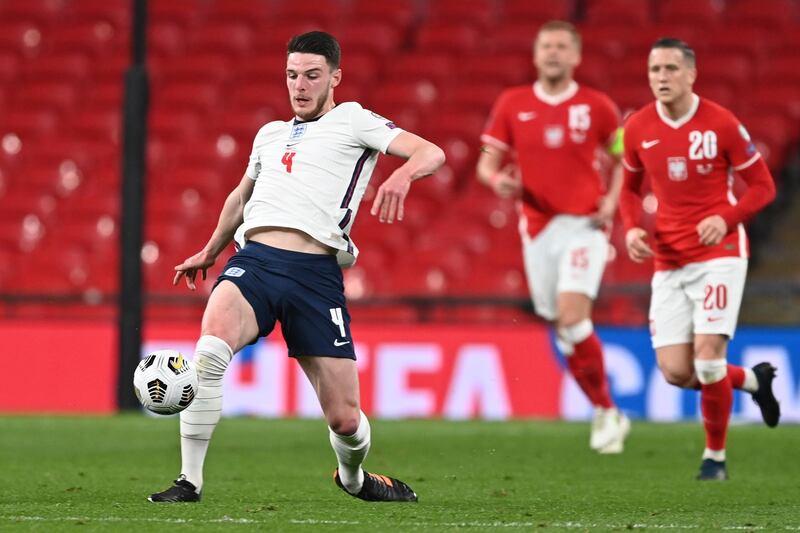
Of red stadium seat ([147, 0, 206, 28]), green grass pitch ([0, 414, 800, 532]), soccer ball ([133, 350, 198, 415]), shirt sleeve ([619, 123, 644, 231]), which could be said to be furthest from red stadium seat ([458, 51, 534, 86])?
soccer ball ([133, 350, 198, 415])

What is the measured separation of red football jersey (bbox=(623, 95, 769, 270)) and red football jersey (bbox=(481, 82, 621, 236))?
155 centimetres

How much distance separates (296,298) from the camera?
6188 millimetres

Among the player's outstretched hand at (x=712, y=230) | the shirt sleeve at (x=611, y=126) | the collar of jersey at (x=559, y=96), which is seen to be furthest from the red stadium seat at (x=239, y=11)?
the player's outstretched hand at (x=712, y=230)

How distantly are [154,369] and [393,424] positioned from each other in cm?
630

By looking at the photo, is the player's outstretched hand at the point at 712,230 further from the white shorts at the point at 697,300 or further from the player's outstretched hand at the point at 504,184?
the player's outstretched hand at the point at 504,184

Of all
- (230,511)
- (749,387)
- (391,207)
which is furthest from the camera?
(749,387)

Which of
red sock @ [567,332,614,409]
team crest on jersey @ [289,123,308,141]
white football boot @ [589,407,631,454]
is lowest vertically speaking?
white football boot @ [589,407,631,454]

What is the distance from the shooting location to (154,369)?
5.82 m

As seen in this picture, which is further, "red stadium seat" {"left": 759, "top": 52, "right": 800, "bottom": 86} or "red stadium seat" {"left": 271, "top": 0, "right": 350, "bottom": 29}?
"red stadium seat" {"left": 271, "top": 0, "right": 350, "bottom": 29}

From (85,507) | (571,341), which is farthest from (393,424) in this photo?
(85,507)

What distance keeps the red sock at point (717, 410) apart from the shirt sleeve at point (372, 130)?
8.57 ft

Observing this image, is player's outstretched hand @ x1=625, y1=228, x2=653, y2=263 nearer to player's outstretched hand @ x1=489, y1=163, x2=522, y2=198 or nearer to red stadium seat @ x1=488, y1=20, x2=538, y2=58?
player's outstretched hand @ x1=489, y1=163, x2=522, y2=198

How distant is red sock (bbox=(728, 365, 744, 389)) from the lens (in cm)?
851

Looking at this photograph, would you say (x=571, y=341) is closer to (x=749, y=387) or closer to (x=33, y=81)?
(x=749, y=387)
